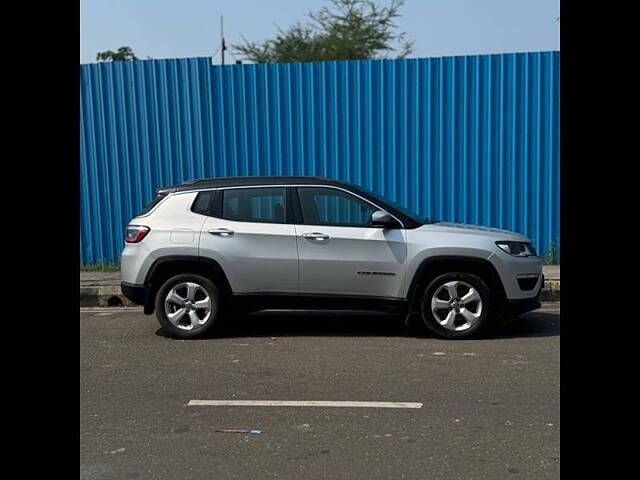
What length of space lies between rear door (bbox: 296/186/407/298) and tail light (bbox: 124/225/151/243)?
1573mm

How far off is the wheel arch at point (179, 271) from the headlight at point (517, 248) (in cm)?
279

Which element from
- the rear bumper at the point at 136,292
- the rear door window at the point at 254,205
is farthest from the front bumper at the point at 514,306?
the rear bumper at the point at 136,292

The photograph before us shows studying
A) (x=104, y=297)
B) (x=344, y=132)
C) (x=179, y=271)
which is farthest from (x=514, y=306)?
(x=104, y=297)

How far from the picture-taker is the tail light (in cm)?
798

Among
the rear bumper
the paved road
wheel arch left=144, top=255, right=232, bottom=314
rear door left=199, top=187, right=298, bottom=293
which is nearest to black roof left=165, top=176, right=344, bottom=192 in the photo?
rear door left=199, top=187, right=298, bottom=293

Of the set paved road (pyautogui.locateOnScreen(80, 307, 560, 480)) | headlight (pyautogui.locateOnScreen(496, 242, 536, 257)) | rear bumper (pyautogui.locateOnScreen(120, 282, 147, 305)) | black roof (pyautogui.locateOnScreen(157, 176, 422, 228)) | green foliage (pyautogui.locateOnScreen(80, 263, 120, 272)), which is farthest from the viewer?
green foliage (pyautogui.locateOnScreen(80, 263, 120, 272))

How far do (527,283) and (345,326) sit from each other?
208 cm

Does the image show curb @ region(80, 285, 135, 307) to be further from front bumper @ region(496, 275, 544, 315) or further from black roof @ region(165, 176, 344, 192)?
front bumper @ region(496, 275, 544, 315)

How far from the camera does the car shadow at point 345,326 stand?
8203 mm

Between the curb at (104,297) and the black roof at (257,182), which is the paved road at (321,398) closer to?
the black roof at (257,182)

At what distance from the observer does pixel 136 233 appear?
8023 mm
